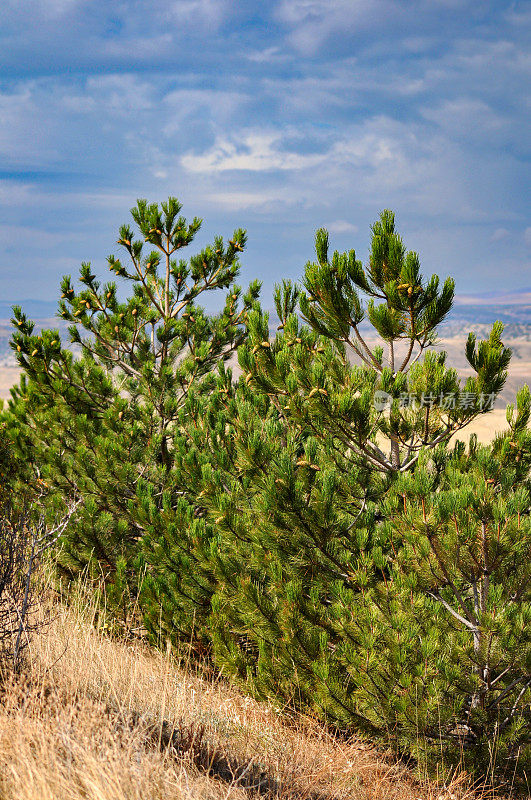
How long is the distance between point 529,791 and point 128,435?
4799 millimetres

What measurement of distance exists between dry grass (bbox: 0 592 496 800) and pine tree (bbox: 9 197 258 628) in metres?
1.80

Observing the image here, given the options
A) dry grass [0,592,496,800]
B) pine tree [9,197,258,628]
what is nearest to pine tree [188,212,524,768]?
dry grass [0,592,496,800]

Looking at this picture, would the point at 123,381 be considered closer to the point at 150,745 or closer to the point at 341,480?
the point at 341,480

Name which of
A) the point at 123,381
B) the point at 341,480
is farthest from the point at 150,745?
the point at 123,381

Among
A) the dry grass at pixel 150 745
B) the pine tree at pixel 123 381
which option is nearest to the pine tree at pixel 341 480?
the dry grass at pixel 150 745

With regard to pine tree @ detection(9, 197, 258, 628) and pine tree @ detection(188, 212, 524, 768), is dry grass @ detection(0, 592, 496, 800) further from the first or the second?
pine tree @ detection(9, 197, 258, 628)

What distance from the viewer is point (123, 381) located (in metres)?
7.66

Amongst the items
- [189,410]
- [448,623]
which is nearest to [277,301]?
[189,410]

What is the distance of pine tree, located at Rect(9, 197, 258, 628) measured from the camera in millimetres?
6793

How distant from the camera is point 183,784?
2744 mm

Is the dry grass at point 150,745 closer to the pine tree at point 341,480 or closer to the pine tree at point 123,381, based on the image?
the pine tree at point 341,480

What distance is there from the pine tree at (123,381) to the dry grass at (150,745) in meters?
1.80

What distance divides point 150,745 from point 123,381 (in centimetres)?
517

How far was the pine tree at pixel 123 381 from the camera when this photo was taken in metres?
6.79
